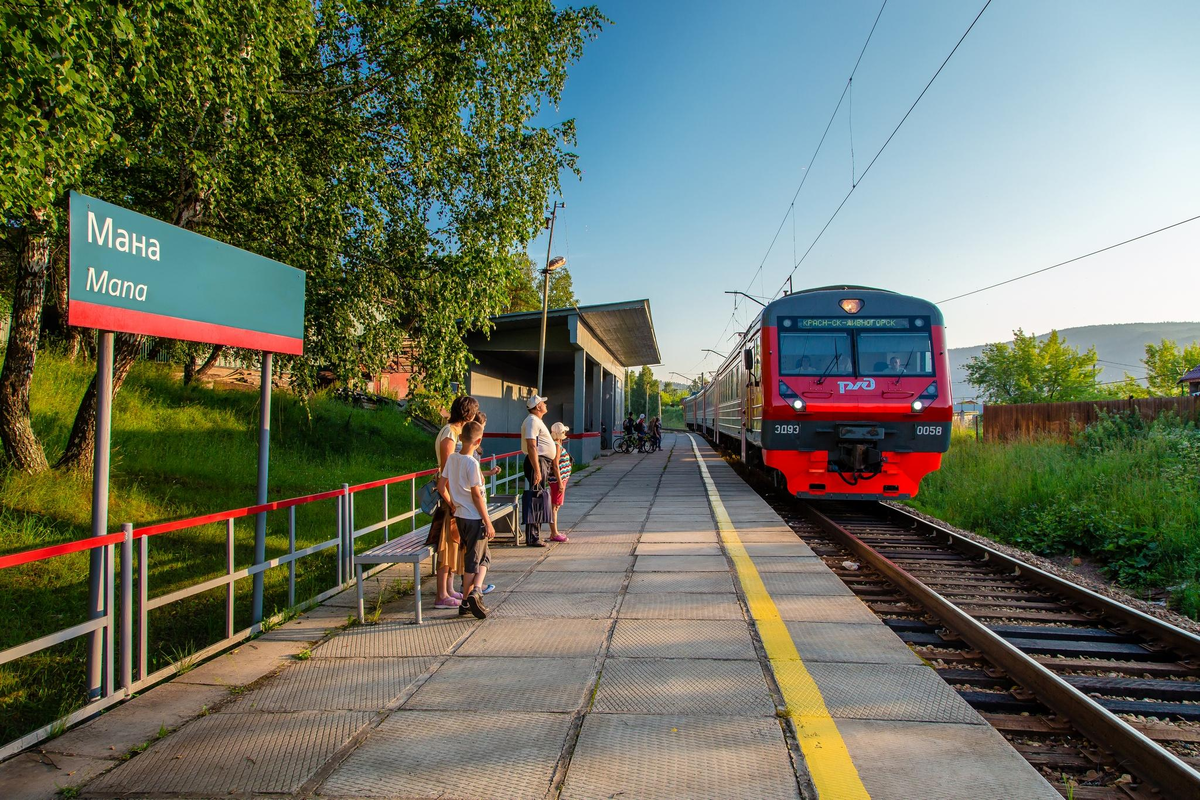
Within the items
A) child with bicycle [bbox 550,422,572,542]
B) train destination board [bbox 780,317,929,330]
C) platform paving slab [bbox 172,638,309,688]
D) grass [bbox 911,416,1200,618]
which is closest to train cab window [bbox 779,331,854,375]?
train destination board [bbox 780,317,929,330]

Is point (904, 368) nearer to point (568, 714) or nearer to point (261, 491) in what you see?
point (568, 714)

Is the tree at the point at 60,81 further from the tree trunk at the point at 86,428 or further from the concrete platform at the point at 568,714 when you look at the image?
the concrete platform at the point at 568,714

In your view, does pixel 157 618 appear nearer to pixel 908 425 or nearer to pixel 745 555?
pixel 745 555

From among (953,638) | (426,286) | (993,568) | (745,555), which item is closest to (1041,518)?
(993,568)

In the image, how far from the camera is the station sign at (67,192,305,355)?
3371 mm

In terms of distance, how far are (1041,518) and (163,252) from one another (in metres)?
11.0

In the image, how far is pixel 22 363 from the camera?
789 centimetres

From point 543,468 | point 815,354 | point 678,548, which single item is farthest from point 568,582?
point 815,354

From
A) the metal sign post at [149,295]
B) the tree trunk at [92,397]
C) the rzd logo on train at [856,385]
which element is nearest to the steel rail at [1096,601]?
the rzd logo on train at [856,385]

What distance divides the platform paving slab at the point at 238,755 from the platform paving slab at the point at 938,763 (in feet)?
7.53

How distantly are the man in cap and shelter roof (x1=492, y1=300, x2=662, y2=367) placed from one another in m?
10.0

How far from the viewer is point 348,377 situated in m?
9.49

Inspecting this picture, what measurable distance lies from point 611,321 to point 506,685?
776 inches

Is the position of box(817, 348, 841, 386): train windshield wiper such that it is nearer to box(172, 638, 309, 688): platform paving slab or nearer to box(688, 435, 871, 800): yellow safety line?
box(688, 435, 871, 800): yellow safety line
